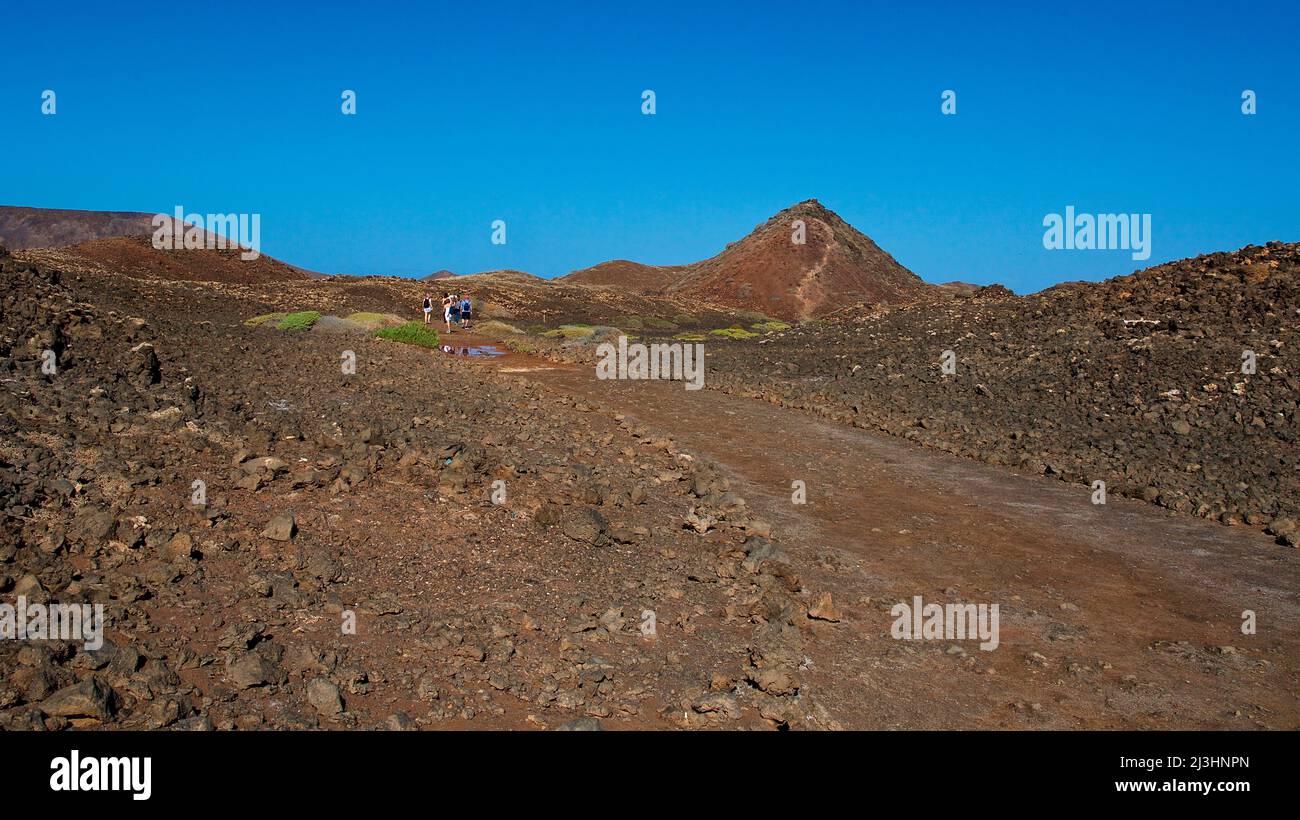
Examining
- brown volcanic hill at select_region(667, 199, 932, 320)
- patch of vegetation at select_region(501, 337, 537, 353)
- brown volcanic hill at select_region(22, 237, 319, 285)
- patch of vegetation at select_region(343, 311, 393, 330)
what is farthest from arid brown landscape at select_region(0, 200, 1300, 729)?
brown volcanic hill at select_region(667, 199, 932, 320)

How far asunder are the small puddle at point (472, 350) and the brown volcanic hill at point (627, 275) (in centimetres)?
5394

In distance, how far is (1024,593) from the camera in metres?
7.20

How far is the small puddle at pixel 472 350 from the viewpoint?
65.6 ft

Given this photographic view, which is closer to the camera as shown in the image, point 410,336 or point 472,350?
point 410,336

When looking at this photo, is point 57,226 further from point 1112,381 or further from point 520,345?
point 1112,381

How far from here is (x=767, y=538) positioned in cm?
817

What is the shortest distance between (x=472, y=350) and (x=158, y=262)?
27.8m

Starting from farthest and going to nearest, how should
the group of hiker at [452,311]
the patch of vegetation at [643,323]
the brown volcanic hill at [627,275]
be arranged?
1. the brown volcanic hill at [627,275]
2. the patch of vegetation at [643,323]
3. the group of hiker at [452,311]

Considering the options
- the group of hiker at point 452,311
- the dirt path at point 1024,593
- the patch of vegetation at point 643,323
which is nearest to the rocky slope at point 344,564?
the dirt path at point 1024,593

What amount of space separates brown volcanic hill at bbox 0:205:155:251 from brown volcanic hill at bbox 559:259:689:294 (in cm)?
3423

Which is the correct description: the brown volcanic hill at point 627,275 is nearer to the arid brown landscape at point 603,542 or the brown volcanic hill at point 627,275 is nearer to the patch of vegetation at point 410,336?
the patch of vegetation at point 410,336

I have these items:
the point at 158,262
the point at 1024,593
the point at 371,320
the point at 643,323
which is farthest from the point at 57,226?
the point at 1024,593

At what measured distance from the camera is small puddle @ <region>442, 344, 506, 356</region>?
65.6 feet

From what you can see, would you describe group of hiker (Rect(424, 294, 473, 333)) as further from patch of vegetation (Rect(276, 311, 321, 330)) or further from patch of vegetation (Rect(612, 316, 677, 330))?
patch of vegetation (Rect(612, 316, 677, 330))
